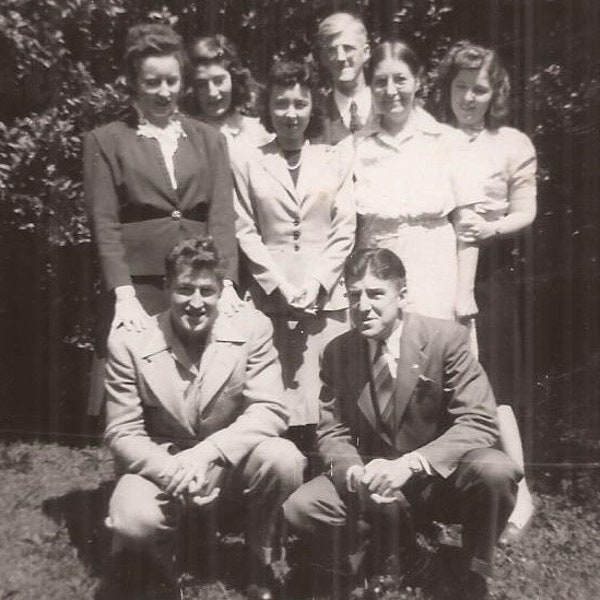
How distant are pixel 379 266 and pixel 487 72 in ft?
3.97

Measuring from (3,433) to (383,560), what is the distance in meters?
3.34

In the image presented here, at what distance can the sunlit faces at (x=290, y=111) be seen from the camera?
4250 mm

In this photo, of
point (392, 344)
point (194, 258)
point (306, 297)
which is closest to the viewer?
point (194, 258)

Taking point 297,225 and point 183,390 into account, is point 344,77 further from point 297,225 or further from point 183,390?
point 183,390

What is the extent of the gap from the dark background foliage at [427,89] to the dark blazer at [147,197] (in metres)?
1.43

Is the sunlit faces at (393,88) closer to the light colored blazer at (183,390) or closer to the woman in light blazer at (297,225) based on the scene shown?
the woman in light blazer at (297,225)

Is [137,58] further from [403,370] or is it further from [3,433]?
[3,433]

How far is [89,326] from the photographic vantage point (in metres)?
6.23

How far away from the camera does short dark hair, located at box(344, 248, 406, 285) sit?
150 inches

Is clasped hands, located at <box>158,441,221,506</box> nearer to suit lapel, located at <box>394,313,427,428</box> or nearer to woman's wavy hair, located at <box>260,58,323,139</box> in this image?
suit lapel, located at <box>394,313,427,428</box>

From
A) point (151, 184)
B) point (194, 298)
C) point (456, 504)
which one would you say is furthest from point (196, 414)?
point (456, 504)

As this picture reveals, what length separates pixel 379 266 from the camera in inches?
150

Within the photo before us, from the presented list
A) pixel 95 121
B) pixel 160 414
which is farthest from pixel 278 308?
pixel 95 121

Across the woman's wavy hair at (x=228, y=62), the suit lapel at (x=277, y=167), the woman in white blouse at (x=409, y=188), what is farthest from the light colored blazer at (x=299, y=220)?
the woman's wavy hair at (x=228, y=62)
